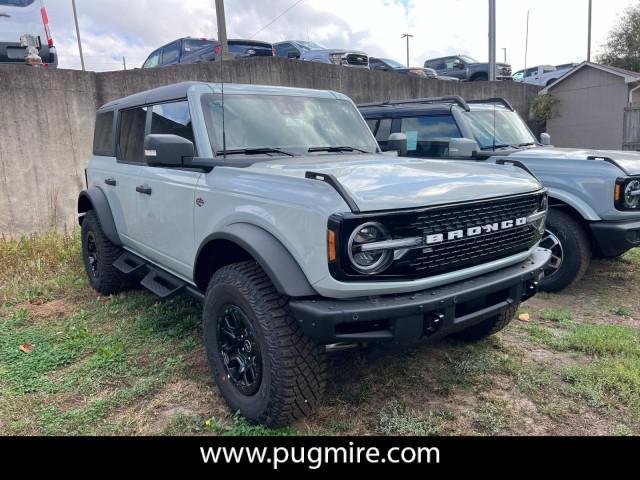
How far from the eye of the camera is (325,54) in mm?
15547

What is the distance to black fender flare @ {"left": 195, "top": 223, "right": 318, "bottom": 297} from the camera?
7.70 ft

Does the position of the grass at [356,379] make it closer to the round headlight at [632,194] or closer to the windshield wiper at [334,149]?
the round headlight at [632,194]

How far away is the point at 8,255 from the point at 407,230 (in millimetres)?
5540

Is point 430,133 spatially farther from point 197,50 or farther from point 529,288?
point 197,50

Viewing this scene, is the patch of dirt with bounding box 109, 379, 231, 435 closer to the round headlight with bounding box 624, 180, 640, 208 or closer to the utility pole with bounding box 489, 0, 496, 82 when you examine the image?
the round headlight with bounding box 624, 180, 640, 208

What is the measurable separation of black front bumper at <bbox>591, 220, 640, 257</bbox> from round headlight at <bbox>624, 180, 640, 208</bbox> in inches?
6.4

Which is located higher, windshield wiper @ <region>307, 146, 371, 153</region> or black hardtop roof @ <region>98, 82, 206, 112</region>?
black hardtop roof @ <region>98, 82, 206, 112</region>

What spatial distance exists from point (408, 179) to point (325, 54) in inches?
555

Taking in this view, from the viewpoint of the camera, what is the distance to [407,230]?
2359mm

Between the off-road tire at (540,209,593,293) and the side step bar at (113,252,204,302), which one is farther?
the off-road tire at (540,209,593,293)

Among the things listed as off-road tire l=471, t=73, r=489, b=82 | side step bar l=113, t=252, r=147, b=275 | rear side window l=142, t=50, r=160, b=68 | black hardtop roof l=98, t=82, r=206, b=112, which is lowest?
side step bar l=113, t=252, r=147, b=275

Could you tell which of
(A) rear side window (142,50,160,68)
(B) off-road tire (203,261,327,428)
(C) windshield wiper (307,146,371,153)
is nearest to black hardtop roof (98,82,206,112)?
(C) windshield wiper (307,146,371,153)
